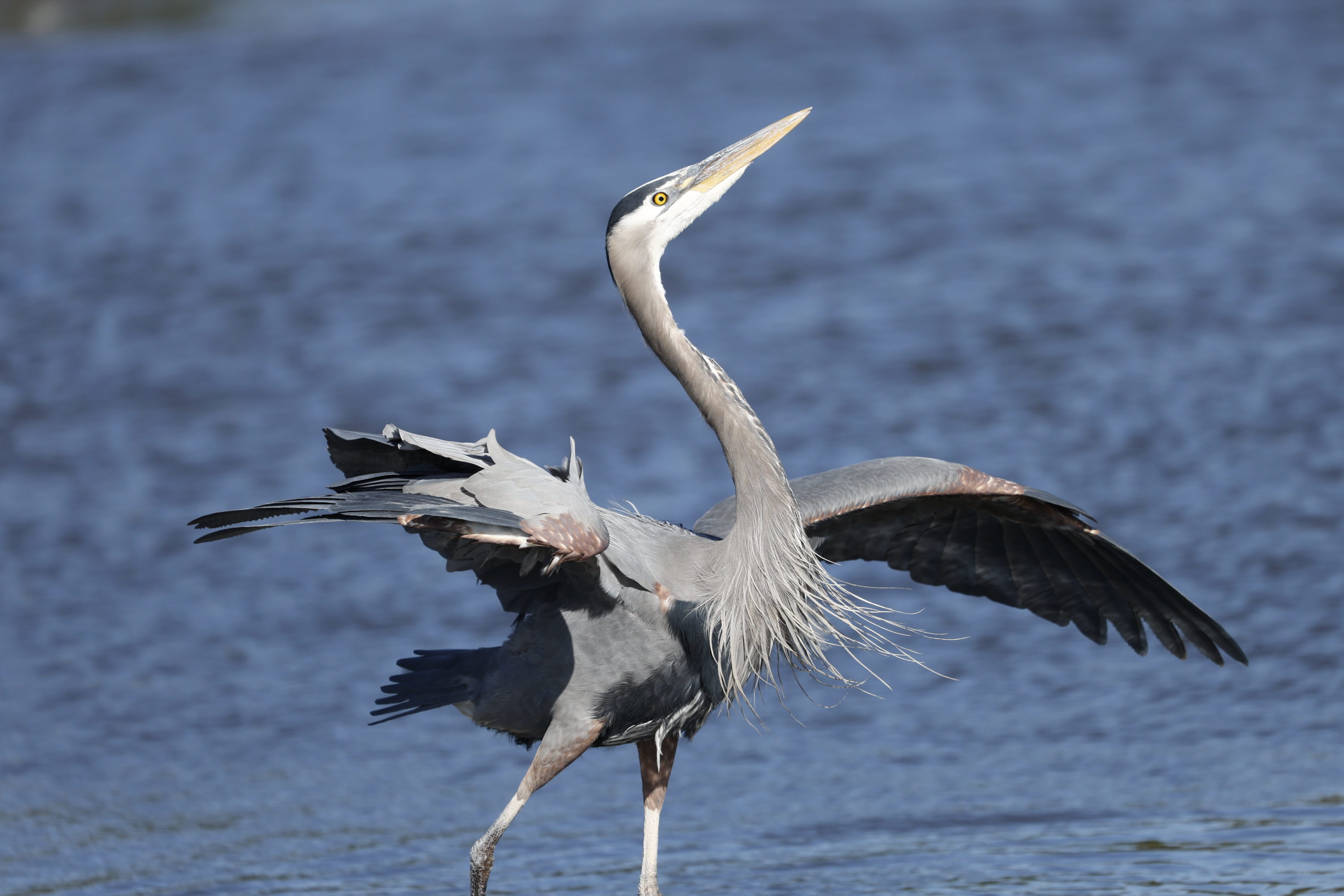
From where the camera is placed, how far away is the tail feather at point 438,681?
19.8 feet

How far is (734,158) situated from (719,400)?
0.82 meters

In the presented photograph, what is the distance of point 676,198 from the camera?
19.0ft

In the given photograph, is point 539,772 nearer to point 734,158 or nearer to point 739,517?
point 739,517

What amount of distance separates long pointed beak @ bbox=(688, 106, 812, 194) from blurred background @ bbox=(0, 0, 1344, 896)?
236 cm

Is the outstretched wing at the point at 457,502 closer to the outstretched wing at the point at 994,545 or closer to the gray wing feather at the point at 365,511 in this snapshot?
the gray wing feather at the point at 365,511

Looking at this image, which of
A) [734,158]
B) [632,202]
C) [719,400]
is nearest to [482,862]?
[719,400]

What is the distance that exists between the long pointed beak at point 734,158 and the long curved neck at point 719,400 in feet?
0.93

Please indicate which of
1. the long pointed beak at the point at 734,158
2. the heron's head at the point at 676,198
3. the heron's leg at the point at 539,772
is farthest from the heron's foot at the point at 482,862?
the long pointed beak at the point at 734,158

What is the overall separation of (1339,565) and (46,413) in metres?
7.64

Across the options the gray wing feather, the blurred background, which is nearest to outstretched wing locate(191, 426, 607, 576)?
the gray wing feather

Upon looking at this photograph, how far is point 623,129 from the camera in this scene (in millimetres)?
15859

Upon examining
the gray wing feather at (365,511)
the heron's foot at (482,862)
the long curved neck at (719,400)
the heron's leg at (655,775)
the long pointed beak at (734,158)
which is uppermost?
the long pointed beak at (734,158)

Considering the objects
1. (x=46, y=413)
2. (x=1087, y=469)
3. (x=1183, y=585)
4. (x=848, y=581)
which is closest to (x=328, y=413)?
(x=46, y=413)

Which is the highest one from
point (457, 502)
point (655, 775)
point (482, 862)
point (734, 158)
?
point (734, 158)
